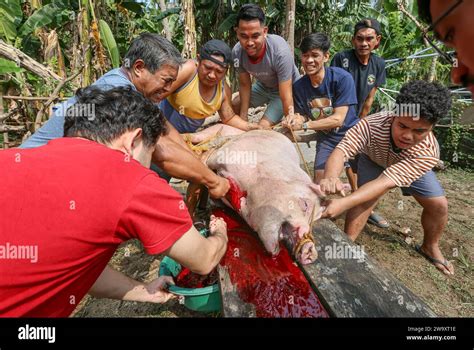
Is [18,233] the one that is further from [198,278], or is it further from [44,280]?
[198,278]

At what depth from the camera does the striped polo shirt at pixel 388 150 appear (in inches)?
115

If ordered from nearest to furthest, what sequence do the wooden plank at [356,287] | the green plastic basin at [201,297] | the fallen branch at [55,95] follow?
the wooden plank at [356,287]
the green plastic basin at [201,297]
the fallen branch at [55,95]

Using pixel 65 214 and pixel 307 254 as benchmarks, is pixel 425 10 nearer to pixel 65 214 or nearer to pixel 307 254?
pixel 65 214

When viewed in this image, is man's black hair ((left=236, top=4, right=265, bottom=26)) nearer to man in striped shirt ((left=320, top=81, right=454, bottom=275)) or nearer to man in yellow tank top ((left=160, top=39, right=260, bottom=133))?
man in yellow tank top ((left=160, top=39, right=260, bottom=133))

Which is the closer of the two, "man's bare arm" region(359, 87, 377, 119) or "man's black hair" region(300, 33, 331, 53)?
"man's black hair" region(300, 33, 331, 53)

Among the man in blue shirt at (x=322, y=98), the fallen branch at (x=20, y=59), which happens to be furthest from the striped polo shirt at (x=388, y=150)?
the fallen branch at (x=20, y=59)

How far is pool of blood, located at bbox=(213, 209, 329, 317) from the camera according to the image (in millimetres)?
1867

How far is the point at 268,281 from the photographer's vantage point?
6.76ft

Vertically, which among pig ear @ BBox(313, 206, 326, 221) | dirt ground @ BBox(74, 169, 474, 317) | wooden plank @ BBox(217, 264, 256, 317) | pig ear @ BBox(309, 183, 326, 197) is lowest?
dirt ground @ BBox(74, 169, 474, 317)

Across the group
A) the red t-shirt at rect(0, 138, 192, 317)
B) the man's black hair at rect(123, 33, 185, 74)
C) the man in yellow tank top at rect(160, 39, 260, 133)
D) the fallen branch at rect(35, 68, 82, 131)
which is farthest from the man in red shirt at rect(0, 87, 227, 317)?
the fallen branch at rect(35, 68, 82, 131)

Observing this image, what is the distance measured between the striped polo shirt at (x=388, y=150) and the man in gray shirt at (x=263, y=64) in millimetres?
807

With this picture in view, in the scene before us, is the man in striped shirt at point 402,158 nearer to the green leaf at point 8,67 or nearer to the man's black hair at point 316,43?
the man's black hair at point 316,43

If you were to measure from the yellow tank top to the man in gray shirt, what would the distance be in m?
0.67
